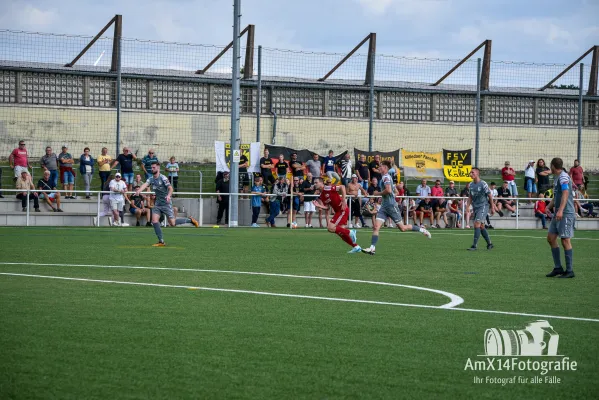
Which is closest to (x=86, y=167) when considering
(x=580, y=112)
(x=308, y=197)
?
(x=308, y=197)

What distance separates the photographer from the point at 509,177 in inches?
1341

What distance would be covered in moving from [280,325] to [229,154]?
22.5 meters

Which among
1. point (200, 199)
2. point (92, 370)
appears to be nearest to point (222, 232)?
point (200, 199)

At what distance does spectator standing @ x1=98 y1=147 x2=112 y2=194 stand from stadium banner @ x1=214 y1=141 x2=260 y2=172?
3670 mm

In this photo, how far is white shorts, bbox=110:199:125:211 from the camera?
28688mm

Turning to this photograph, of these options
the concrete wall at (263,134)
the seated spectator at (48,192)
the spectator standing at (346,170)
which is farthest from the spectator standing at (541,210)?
the seated spectator at (48,192)

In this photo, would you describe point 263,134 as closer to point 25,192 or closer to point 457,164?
point 457,164

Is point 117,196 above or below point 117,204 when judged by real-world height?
above

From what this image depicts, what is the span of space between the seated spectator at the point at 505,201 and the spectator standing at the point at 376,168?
16.0 ft

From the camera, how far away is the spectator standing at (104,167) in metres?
29.3

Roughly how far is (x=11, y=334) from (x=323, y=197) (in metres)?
12.8

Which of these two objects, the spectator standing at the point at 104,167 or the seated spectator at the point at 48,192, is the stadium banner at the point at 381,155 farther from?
the seated spectator at the point at 48,192

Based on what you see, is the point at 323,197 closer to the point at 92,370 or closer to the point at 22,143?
the point at 22,143

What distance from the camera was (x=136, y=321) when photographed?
8.65 m
